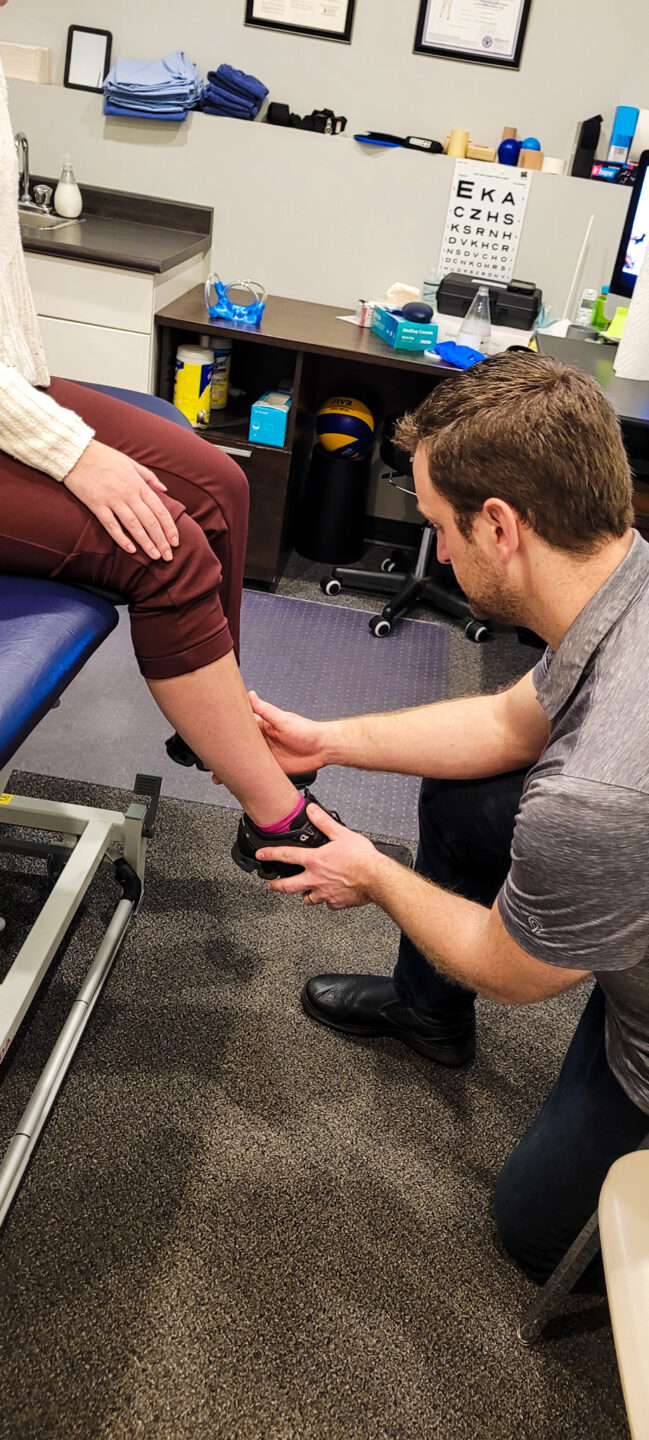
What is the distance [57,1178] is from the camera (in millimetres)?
1261

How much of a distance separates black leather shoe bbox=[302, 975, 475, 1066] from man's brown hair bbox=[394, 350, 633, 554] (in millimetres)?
794

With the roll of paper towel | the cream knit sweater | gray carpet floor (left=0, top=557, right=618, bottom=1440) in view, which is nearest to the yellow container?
the roll of paper towel

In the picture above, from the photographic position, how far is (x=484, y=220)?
2932 millimetres

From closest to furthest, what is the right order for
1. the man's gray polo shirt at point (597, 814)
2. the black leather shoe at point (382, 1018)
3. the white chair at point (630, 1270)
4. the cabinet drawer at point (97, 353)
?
the white chair at point (630, 1270) < the man's gray polo shirt at point (597, 814) < the black leather shoe at point (382, 1018) < the cabinet drawer at point (97, 353)

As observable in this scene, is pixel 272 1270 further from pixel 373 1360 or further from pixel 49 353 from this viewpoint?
pixel 49 353

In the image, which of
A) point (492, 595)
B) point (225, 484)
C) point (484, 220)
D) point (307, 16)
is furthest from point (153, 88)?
point (492, 595)

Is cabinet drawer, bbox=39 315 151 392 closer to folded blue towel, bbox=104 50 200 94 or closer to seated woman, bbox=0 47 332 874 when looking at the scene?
folded blue towel, bbox=104 50 200 94

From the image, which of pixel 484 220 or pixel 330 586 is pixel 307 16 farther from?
pixel 330 586

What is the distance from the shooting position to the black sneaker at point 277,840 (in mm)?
1283

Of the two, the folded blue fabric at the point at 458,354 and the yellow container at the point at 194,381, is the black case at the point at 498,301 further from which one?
the yellow container at the point at 194,381

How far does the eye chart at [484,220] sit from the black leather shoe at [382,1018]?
2.29 metres

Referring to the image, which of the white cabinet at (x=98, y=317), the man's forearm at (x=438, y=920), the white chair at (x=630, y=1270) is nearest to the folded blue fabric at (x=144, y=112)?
the white cabinet at (x=98, y=317)

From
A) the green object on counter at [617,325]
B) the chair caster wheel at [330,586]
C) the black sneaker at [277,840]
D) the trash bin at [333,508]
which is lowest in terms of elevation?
the chair caster wheel at [330,586]

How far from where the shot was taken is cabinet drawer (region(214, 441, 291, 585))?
2725mm
